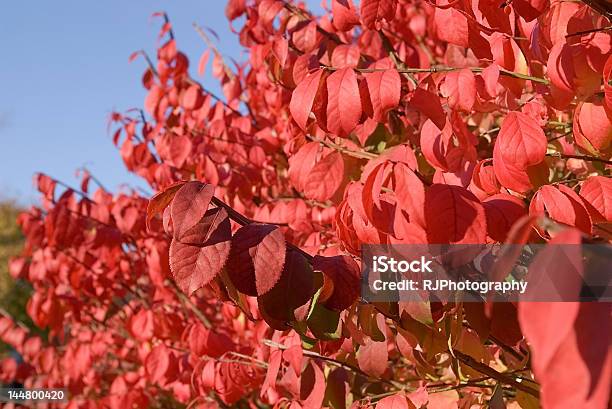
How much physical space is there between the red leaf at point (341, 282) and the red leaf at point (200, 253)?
0.19 m

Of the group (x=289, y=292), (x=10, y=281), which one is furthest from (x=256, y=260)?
(x=10, y=281)

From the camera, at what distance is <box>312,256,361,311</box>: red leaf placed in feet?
3.13

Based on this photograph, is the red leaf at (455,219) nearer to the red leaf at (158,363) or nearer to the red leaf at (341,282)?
the red leaf at (341,282)

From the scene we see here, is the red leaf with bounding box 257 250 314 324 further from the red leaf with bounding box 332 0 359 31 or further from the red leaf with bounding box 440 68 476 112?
the red leaf with bounding box 332 0 359 31

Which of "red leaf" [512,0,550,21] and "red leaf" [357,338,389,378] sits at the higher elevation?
"red leaf" [512,0,550,21]

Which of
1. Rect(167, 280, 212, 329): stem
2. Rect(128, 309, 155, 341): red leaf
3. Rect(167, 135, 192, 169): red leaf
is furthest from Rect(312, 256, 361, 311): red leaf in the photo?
Rect(167, 280, 212, 329): stem

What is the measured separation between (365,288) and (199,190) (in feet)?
1.10

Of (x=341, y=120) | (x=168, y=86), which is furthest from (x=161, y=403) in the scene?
(x=341, y=120)

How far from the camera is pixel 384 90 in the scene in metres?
1.23

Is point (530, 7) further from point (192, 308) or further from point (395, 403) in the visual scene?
point (192, 308)

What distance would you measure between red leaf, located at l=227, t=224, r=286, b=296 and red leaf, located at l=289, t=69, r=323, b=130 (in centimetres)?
36

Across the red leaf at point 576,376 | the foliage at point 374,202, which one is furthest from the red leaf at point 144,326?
the red leaf at point 576,376

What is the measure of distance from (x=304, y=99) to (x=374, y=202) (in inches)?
17.0

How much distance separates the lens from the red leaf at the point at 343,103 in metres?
1.19
